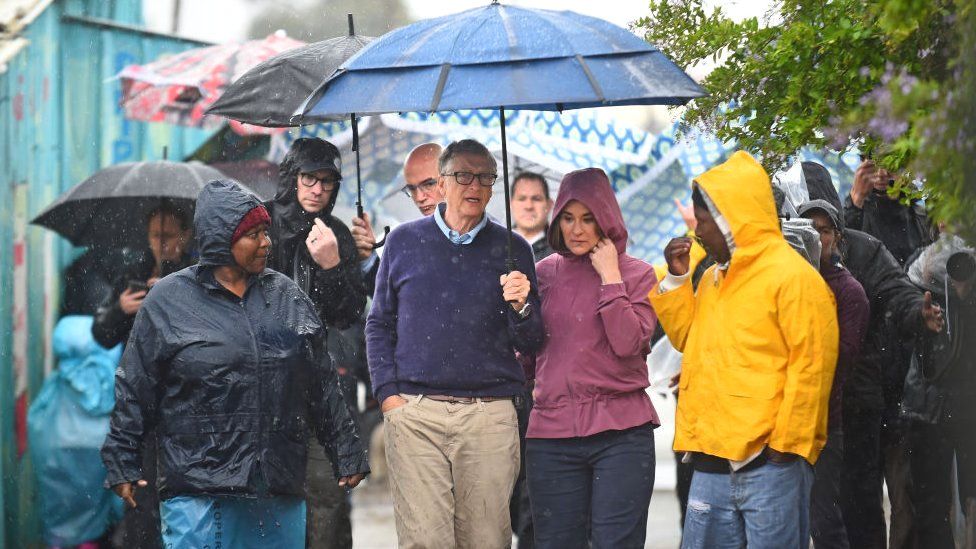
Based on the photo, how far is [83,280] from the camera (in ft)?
33.7

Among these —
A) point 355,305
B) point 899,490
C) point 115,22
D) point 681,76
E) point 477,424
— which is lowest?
point 899,490

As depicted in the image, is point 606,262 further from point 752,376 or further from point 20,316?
point 20,316

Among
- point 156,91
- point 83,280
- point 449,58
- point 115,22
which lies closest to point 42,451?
point 83,280

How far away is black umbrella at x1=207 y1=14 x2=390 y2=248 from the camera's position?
7.58 metres

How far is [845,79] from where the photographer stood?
5.56 meters

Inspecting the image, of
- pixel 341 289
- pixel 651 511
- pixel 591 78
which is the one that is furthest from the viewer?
pixel 651 511

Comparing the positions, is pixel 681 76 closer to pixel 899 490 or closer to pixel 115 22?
pixel 899 490

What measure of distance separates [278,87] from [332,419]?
213 cm

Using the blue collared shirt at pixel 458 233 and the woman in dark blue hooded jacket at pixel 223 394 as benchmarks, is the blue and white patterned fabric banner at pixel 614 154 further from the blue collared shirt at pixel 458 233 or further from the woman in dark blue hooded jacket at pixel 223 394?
the woman in dark blue hooded jacket at pixel 223 394

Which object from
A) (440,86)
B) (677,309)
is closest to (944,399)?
(677,309)

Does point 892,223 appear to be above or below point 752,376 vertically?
above

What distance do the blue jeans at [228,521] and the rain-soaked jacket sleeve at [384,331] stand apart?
650 millimetres

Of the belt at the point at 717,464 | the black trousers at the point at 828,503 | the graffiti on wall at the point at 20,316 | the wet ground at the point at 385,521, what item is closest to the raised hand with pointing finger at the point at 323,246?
the belt at the point at 717,464

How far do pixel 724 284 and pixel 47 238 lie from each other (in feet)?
21.0
